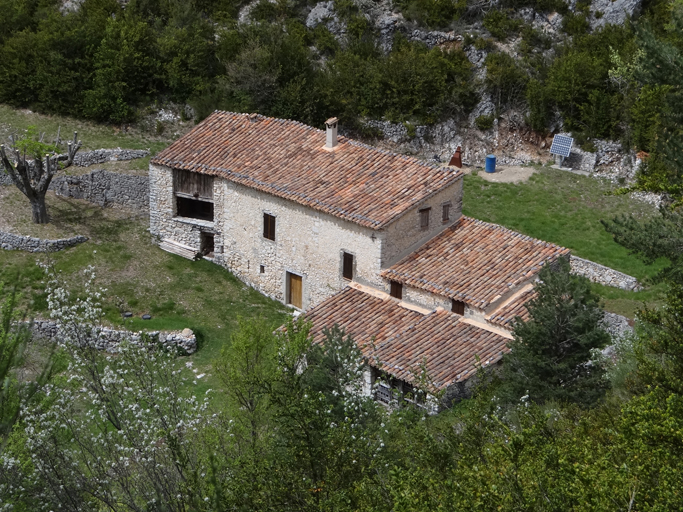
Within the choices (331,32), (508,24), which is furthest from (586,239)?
(331,32)

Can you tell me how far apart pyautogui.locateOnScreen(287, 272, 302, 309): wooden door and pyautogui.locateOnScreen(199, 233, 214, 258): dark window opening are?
401 centimetres

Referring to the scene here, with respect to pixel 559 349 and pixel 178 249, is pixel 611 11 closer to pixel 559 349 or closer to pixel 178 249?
pixel 178 249

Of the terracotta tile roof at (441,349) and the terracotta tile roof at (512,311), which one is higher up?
the terracotta tile roof at (512,311)

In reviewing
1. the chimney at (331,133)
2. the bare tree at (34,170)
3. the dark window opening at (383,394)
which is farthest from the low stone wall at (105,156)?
the dark window opening at (383,394)

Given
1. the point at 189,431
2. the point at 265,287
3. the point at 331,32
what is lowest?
the point at 265,287

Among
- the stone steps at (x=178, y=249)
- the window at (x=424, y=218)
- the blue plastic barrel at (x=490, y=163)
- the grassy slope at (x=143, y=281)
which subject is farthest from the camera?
the blue plastic barrel at (x=490, y=163)

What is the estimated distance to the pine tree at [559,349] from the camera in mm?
27500

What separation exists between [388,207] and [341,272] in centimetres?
295

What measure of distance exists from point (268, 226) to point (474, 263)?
26.5 ft

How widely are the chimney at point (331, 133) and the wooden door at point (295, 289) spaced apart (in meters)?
5.09

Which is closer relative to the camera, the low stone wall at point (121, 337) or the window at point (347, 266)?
the low stone wall at point (121, 337)

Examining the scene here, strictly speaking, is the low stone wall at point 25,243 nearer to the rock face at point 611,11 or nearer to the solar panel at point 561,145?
the solar panel at point 561,145

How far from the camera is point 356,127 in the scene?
49.0 meters

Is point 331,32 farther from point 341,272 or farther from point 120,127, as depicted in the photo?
point 341,272
